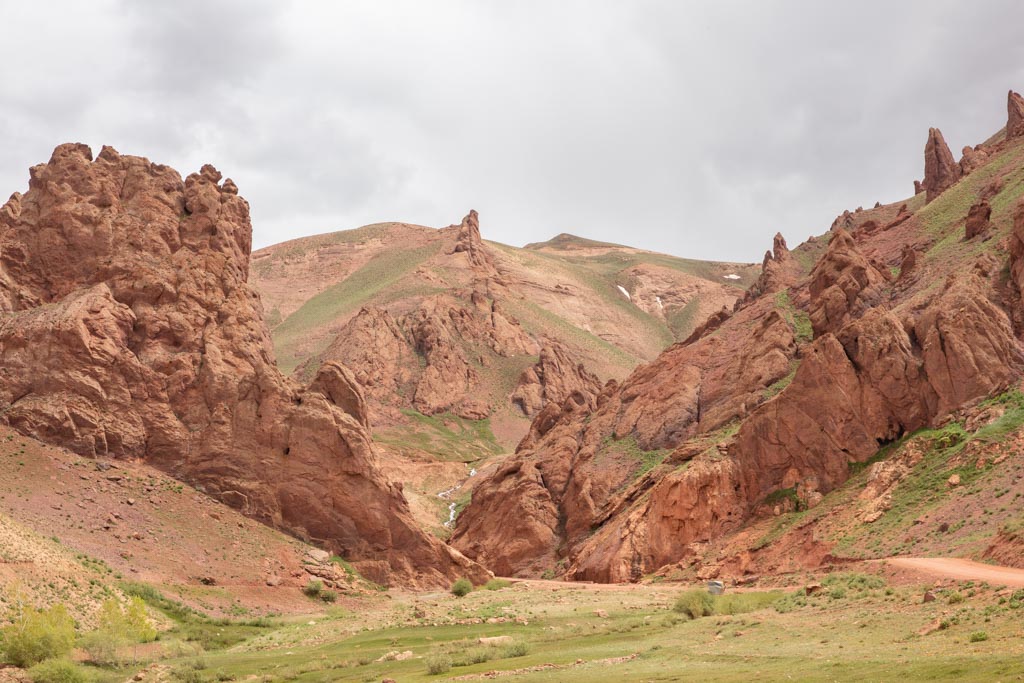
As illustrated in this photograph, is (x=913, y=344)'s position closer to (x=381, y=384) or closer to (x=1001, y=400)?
(x=1001, y=400)

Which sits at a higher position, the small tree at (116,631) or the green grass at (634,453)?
the green grass at (634,453)

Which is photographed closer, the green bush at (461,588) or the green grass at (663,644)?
the green grass at (663,644)

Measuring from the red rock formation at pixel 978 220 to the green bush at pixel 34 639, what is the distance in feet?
226

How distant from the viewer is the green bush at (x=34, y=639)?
3086 centimetres

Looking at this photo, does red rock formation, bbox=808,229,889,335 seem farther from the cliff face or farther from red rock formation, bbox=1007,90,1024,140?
red rock formation, bbox=1007,90,1024,140

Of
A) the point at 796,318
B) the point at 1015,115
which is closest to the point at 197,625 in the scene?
the point at 796,318

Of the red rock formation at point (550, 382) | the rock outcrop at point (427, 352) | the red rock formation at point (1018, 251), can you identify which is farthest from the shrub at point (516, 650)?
the red rock formation at point (550, 382)

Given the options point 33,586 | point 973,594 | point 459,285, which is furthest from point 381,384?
point 973,594

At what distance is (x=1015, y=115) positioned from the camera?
106m

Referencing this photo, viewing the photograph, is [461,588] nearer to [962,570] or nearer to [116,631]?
[116,631]

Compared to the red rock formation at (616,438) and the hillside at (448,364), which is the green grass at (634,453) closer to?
the red rock formation at (616,438)

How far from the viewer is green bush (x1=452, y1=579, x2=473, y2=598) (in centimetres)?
5428

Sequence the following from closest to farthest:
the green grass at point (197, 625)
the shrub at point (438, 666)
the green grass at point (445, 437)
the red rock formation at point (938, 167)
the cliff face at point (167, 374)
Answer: the shrub at point (438, 666) → the green grass at point (197, 625) → the cliff face at point (167, 374) → the red rock formation at point (938, 167) → the green grass at point (445, 437)

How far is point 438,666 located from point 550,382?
12440 cm
